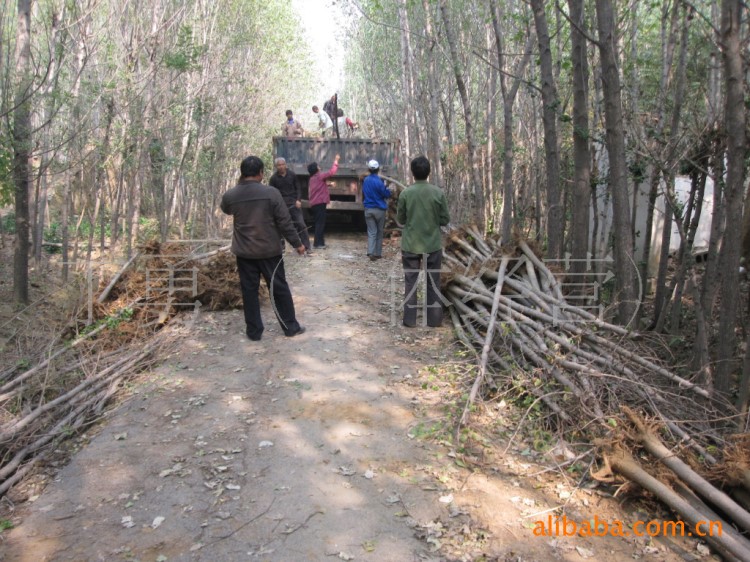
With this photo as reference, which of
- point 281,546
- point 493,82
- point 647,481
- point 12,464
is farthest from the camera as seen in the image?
point 493,82

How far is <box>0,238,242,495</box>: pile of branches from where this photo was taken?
418cm

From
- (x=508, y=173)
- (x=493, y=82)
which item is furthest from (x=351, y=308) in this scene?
(x=493, y=82)

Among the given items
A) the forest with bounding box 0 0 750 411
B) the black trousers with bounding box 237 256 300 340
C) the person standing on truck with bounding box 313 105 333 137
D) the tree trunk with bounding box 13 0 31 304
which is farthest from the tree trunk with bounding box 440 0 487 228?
the person standing on truck with bounding box 313 105 333 137

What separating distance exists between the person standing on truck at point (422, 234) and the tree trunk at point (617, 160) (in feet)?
5.75

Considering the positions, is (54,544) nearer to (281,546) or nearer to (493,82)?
(281,546)

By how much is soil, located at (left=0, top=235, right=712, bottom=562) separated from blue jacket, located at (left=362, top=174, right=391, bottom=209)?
4.70m

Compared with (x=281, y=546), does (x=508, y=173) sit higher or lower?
higher

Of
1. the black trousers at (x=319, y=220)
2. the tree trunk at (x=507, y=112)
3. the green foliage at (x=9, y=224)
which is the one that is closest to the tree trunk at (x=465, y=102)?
the tree trunk at (x=507, y=112)

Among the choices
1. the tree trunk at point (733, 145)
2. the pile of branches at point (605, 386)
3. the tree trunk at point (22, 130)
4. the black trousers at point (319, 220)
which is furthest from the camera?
the black trousers at point (319, 220)

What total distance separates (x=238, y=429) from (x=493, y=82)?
33.1 feet

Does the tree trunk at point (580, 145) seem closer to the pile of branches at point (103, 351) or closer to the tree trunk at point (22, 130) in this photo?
the pile of branches at point (103, 351)

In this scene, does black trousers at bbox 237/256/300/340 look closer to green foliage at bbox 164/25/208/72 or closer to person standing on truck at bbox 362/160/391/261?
person standing on truck at bbox 362/160/391/261

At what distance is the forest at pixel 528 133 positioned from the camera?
523cm

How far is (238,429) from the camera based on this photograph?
4.27 metres
